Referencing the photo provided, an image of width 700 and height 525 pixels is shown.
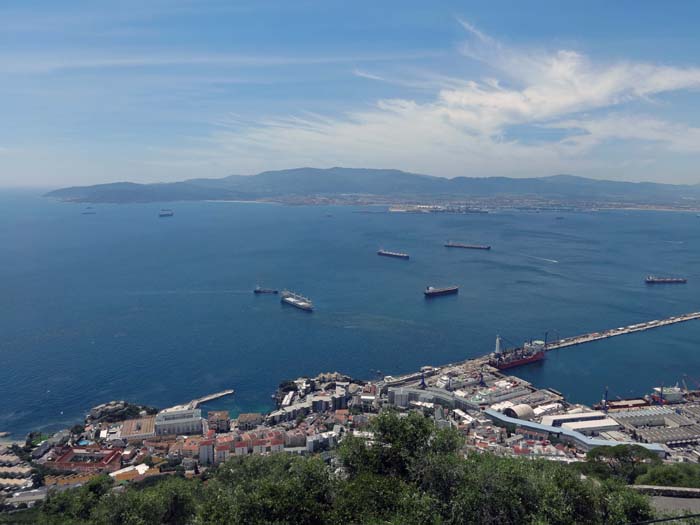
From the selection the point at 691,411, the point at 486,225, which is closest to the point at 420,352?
the point at 691,411

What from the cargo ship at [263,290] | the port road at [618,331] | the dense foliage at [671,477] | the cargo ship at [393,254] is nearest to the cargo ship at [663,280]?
the port road at [618,331]

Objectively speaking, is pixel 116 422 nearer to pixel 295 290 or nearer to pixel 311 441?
pixel 311 441

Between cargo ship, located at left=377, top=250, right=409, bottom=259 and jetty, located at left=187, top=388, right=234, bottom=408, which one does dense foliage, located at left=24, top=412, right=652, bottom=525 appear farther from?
cargo ship, located at left=377, top=250, right=409, bottom=259

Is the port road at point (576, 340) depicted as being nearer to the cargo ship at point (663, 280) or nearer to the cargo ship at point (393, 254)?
the cargo ship at point (663, 280)

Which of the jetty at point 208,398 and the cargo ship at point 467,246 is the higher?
the cargo ship at point 467,246

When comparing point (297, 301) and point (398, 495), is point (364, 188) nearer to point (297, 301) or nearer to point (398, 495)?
point (297, 301)

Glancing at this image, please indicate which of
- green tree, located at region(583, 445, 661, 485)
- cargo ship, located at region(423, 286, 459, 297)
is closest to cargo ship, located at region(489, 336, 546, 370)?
green tree, located at region(583, 445, 661, 485)
